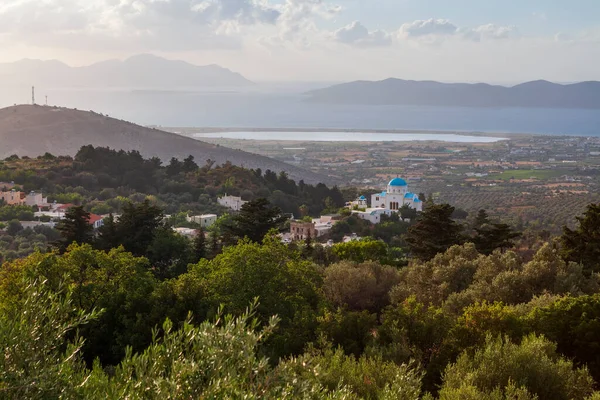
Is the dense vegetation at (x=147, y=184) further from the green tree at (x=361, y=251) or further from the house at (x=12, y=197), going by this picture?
the green tree at (x=361, y=251)

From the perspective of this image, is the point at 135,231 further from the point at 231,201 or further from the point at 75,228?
the point at 231,201

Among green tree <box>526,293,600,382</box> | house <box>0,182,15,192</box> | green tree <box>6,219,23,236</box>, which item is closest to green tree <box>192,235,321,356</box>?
green tree <box>526,293,600,382</box>

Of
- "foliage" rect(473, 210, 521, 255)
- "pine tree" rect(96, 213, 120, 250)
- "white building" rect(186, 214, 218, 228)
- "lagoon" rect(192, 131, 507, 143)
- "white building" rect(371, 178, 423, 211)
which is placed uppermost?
"lagoon" rect(192, 131, 507, 143)

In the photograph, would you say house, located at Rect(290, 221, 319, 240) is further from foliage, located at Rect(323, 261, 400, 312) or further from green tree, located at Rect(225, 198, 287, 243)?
foliage, located at Rect(323, 261, 400, 312)

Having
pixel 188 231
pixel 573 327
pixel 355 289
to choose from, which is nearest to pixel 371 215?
pixel 188 231

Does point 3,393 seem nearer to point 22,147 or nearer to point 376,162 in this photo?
point 22,147
